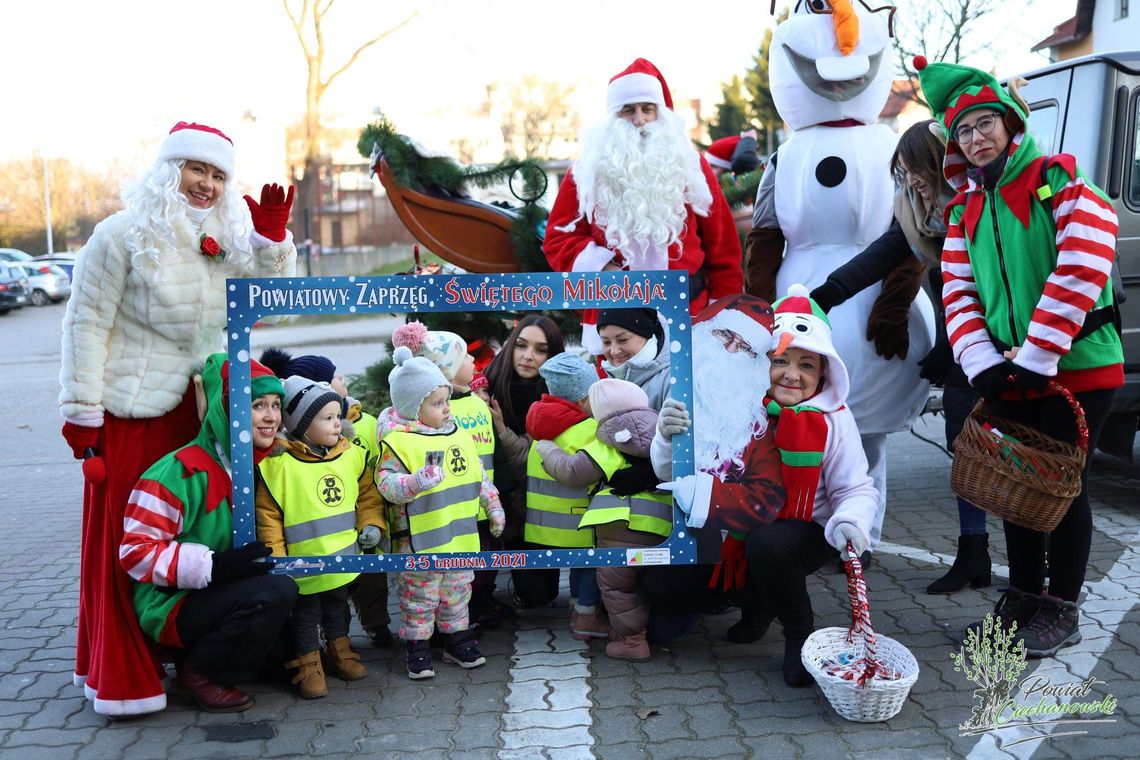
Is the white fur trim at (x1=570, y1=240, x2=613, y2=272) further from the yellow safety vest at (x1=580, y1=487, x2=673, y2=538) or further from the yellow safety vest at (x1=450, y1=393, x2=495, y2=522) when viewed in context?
the yellow safety vest at (x1=580, y1=487, x2=673, y2=538)

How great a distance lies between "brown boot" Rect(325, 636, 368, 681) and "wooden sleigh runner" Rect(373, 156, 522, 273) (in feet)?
8.37


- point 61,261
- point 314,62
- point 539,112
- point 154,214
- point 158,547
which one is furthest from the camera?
point 61,261

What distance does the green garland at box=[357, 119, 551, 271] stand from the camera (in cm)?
563

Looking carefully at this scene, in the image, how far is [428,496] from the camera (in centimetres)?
367

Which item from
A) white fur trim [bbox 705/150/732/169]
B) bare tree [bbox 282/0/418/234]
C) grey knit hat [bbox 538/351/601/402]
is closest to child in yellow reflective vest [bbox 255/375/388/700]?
grey knit hat [bbox 538/351/601/402]

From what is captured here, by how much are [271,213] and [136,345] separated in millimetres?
645

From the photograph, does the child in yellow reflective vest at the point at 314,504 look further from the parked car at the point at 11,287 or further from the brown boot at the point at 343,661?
the parked car at the point at 11,287

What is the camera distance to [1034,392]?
3.59 metres

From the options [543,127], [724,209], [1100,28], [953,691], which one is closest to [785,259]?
[724,209]

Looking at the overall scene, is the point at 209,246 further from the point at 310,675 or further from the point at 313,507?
the point at 310,675

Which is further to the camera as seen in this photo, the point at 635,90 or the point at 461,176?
the point at 461,176

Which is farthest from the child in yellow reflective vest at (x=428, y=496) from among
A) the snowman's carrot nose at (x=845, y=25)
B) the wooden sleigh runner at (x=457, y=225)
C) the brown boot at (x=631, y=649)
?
the snowman's carrot nose at (x=845, y=25)

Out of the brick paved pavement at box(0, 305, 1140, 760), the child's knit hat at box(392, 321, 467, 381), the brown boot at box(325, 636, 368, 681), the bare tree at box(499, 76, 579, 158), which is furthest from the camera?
the bare tree at box(499, 76, 579, 158)

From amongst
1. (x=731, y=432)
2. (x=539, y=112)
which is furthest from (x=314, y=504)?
(x=539, y=112)
